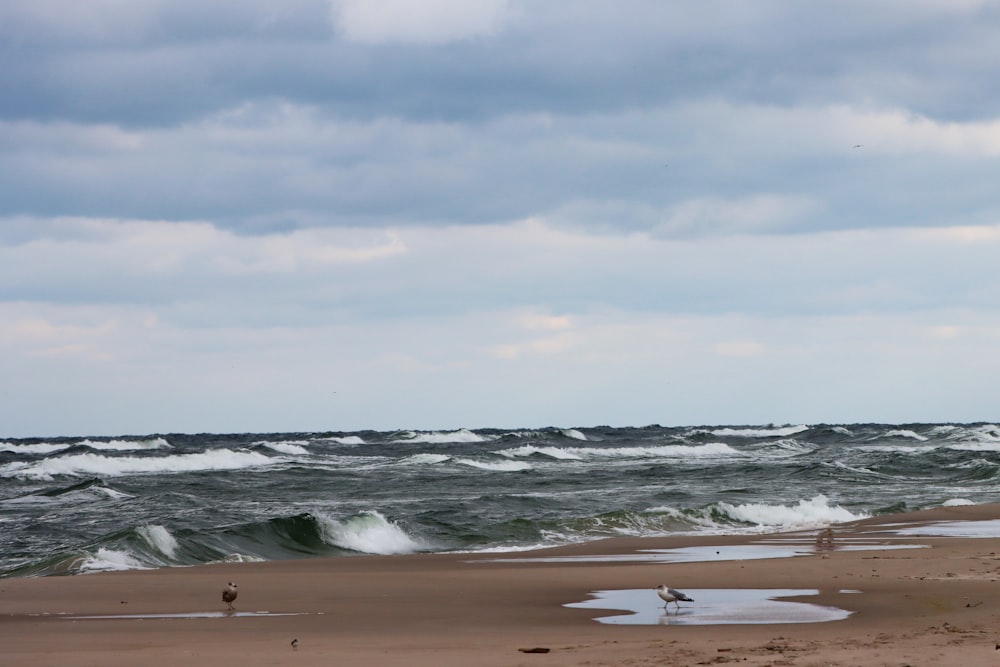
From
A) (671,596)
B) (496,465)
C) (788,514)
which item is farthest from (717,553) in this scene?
(496,465)

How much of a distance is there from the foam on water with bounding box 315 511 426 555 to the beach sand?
2.15m

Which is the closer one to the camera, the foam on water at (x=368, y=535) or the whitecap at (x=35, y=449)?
the foam on water at (x=368, y=535)

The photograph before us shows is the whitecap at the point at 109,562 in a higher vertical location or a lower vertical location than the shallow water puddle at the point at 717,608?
higher

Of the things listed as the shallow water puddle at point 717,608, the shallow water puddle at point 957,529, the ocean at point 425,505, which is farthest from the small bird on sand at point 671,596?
the shallow water puddle at point 957,529

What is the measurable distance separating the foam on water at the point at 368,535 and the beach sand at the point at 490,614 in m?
2.15

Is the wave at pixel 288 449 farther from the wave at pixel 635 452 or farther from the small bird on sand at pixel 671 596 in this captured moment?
the small bird on sand at pixel 671 596

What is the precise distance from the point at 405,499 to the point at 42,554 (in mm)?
12163

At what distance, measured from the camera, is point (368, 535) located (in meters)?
20.4

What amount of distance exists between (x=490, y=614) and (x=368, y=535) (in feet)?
31.7

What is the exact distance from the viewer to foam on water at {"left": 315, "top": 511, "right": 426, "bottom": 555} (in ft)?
64.9

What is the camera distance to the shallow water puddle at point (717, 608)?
10.2 m

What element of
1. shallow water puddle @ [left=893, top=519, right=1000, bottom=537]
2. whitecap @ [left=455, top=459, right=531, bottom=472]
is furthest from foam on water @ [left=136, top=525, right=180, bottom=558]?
whitecap @ [left=455, top=459, right=531, bottom=472]

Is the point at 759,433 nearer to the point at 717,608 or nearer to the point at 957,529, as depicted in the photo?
the point at 957,529

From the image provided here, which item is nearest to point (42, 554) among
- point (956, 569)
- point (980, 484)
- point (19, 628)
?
point (19, 628)
